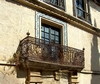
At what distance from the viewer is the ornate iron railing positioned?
655 centimetres

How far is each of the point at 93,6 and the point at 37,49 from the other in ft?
19.6

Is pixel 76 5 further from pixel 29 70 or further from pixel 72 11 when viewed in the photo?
pixel 29 70

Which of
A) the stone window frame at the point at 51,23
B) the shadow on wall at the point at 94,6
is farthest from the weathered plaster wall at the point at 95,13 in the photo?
the stone window frame at the point at 51,23

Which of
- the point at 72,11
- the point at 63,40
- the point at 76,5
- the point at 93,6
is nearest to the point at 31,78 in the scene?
the point at 63,40

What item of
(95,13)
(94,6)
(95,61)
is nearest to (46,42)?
(95,61)

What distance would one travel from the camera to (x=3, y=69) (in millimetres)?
6121

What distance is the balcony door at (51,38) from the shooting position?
24.1 ft

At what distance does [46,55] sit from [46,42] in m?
0.91

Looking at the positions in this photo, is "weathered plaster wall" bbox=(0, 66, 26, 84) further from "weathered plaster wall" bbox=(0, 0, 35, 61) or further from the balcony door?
the balcony door

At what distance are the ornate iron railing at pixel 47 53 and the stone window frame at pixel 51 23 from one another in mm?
479

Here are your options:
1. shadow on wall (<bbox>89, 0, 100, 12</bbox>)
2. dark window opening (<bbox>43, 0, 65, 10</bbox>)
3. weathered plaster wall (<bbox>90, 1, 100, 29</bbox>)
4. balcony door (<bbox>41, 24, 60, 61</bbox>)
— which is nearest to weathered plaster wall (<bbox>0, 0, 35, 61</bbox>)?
balcony door (<bbox>41, 24, 60, 61</bbox>)

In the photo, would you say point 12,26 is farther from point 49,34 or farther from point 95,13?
point 95,13

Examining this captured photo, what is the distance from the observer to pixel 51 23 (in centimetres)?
833

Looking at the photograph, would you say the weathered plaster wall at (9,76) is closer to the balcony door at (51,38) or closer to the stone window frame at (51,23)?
the balcony door at (51,38)
